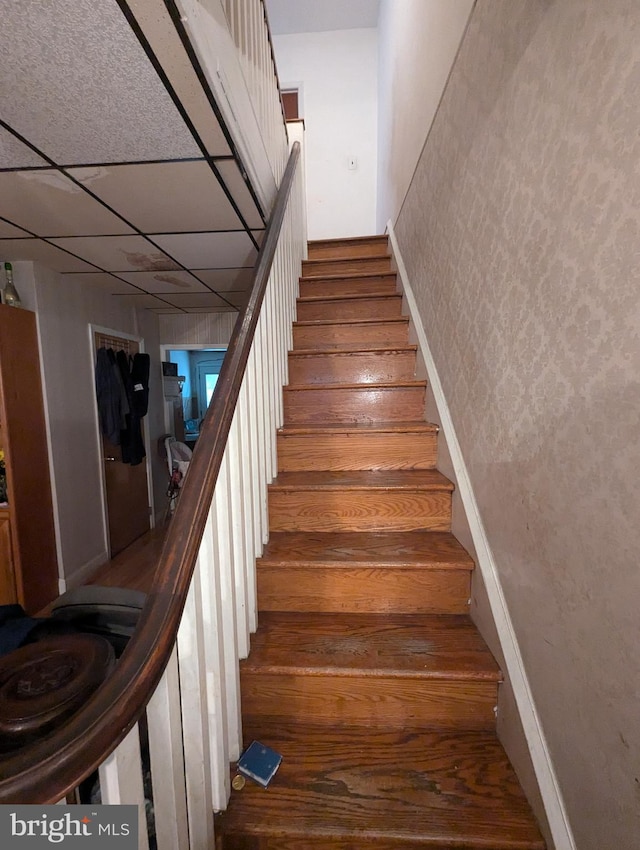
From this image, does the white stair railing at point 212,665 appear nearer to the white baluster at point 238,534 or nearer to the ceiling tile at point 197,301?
the white baluster at point 238,534

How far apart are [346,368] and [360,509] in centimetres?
86

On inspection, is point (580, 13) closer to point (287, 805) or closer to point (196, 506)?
point (196, 506)

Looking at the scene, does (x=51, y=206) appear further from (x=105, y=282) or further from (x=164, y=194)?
(x=105, y=282)

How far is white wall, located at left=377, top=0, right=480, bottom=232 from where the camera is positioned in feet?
5.04

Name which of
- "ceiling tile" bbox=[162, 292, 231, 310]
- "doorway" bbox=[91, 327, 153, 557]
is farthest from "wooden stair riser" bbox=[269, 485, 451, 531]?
"ceiling tile" bbox=[162, 292, 231, 310]

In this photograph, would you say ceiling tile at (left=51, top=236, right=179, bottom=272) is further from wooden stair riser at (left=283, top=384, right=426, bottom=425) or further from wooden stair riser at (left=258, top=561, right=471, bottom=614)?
wooden stair riser at (left=258, top=561, right=471, bottom=614)

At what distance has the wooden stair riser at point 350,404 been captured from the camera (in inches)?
71.9

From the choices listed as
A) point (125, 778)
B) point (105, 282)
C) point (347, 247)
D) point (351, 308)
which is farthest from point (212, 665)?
point (105, 282)

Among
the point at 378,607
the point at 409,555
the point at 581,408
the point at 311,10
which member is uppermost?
the point at 311,10

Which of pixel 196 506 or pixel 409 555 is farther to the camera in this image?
pixel 409 555

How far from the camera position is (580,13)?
0.67 m

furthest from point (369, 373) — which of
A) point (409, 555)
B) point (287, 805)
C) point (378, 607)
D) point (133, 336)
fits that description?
point (133, 336)

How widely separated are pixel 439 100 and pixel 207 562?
2.13m

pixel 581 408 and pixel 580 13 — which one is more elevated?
pixel 580 13
